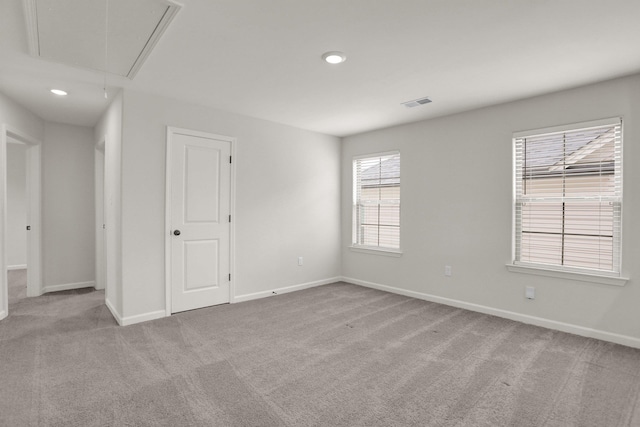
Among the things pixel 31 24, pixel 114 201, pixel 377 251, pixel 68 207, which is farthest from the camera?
pixel 377 251

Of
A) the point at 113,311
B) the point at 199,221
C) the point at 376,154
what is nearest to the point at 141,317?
the point at 113,311

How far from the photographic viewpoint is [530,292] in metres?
3.60

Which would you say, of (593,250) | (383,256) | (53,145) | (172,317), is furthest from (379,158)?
(53,145)

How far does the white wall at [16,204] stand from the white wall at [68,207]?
2651 millimetres

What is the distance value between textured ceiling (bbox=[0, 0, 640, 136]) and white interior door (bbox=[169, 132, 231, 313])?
591 mm

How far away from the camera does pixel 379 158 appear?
5.20 metres

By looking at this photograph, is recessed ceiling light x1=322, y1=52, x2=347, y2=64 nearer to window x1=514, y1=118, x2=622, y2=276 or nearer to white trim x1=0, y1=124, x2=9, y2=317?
window x1=514, y1=118, x2=622, y2=276

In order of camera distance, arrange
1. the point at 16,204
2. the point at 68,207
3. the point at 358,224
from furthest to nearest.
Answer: the point at 16,204 < the point at 358,224 < the point at 68,207

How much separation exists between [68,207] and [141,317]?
2613mm

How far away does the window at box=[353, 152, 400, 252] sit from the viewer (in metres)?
5.00

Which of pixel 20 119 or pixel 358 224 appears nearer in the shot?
pixel 20 119

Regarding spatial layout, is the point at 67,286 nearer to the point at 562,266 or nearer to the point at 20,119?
the point at 20,119

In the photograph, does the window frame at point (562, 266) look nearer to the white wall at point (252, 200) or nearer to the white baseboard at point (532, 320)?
the white baseboard at point (532, 320)

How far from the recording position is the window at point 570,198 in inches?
125
